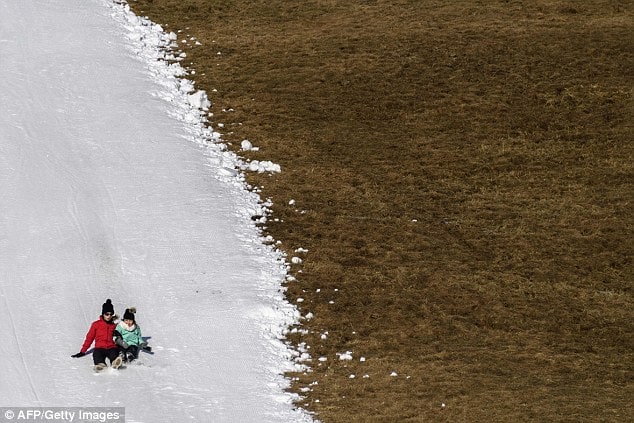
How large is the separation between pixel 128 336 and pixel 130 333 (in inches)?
2.9

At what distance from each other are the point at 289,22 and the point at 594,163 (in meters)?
14.5

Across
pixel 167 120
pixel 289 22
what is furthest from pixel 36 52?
pixel 289 22

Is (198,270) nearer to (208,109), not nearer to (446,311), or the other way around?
(446,311)

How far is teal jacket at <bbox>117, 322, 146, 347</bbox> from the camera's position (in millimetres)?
19641

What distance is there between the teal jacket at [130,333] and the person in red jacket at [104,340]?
314 mm

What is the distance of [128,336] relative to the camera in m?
19.7

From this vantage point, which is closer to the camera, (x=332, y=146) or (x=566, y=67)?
(x=332, y=146)

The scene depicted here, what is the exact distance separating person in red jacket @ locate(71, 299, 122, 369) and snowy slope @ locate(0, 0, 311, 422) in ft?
1.00

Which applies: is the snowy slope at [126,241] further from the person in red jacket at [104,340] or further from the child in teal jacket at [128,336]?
the child in teal jacket at [128,336]

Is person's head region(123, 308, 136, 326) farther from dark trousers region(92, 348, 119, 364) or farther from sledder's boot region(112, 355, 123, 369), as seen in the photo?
sledder's boot region(112, 355, 123, 369)

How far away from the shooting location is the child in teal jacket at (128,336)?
1961cm

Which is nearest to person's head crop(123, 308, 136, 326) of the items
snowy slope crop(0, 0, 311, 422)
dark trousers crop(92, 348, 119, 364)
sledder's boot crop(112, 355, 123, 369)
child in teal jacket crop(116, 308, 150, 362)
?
child in teal jacket crop(116, 308, 150, 362)

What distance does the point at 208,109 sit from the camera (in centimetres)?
3291

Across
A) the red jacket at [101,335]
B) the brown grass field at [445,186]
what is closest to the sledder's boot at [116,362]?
the red jacket at [101,335]
